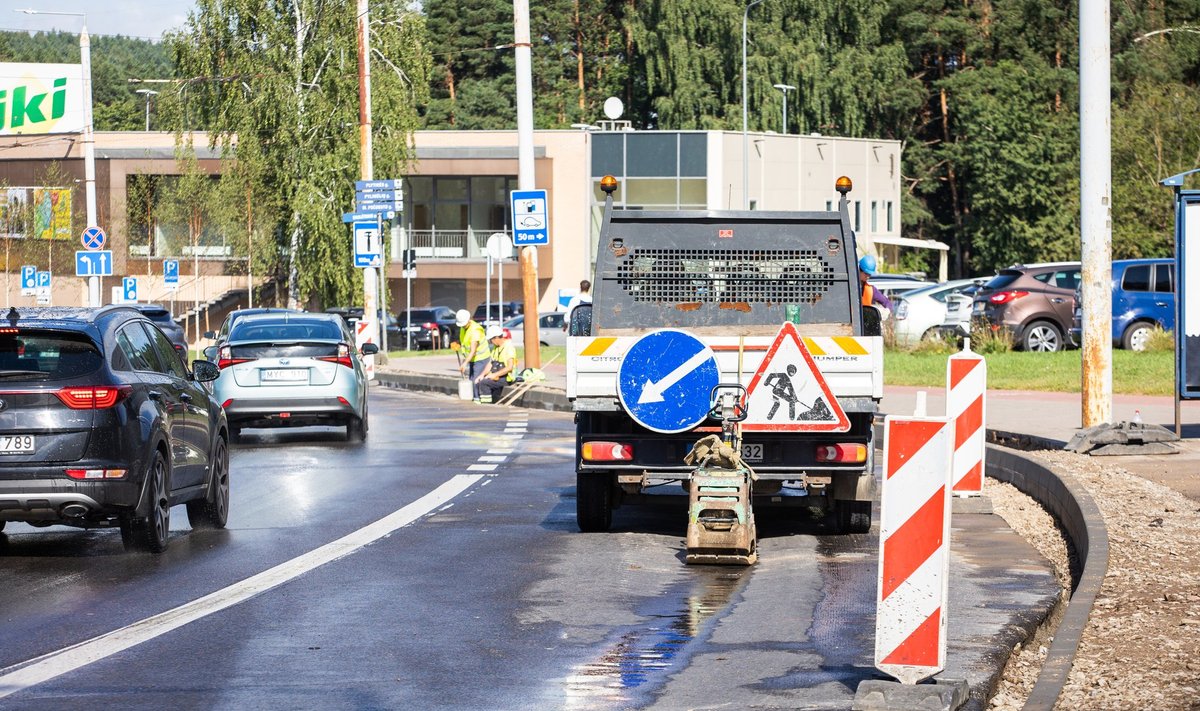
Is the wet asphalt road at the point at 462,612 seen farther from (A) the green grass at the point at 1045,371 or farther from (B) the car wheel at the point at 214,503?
(A) the green grass at the point at 1045,371

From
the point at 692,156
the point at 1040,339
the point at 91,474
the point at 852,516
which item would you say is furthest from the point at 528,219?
the point at 692,156

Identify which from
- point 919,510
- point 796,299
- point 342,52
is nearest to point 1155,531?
point 796,299

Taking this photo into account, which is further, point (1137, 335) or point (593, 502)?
point (1137, 335)

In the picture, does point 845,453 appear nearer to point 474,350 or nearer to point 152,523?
point 152,523

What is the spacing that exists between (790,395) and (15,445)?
4865mm

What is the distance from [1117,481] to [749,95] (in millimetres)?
67992

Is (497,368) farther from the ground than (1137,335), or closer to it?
closer to it

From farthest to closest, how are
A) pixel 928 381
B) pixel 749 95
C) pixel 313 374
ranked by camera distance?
pixel 749 95
pixel 928 381
pixel 313 374

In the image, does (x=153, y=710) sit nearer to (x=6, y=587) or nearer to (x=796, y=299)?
(x=6, y=587)

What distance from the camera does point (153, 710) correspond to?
6871 millimetres

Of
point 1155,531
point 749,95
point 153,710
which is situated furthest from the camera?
point 749,95

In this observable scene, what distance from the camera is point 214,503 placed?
1324 cm

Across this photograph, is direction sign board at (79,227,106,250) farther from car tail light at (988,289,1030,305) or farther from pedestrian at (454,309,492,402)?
car tail light at (988,289,1030,305)

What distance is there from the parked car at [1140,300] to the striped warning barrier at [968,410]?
62.2 ft
